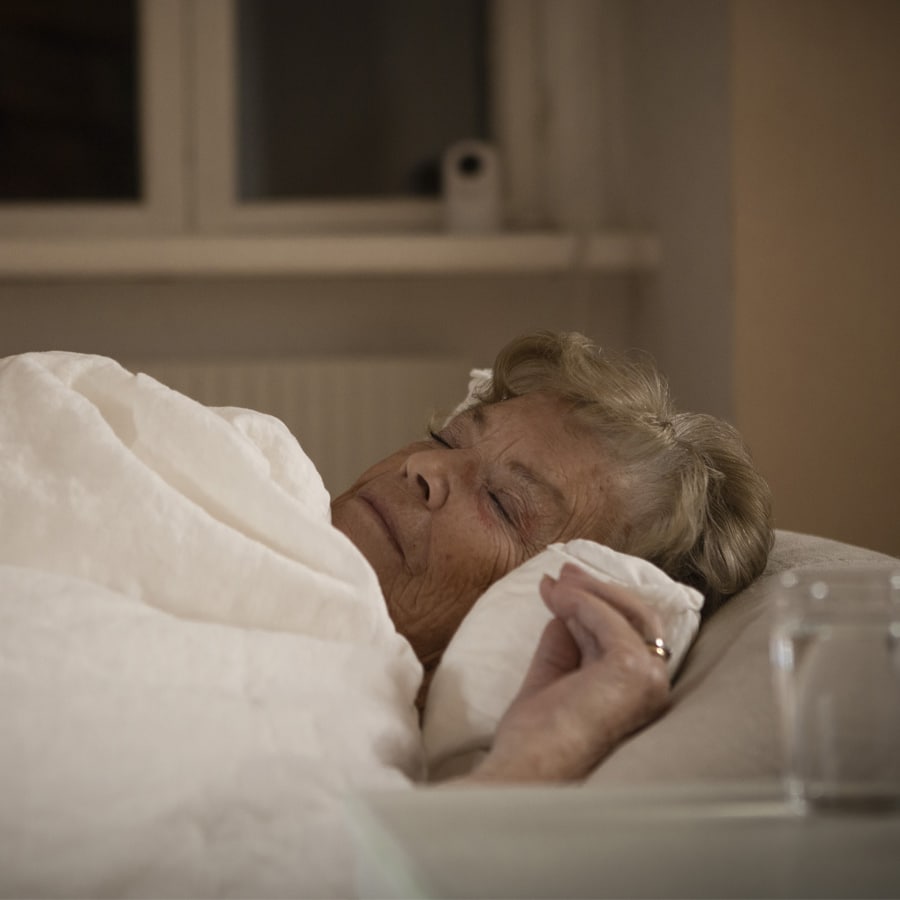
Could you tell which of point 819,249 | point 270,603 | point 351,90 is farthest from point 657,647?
point 351,90

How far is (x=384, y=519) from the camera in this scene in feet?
4.19

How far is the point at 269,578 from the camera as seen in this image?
0.97m

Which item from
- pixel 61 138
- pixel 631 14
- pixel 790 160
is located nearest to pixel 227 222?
pixel 61 138

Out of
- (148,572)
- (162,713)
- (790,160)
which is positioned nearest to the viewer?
(162,713)

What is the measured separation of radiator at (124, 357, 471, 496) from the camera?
3.25m

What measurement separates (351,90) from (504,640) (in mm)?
2700

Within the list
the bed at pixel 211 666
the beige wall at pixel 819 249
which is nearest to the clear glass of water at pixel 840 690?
the bed at pixel 211 666

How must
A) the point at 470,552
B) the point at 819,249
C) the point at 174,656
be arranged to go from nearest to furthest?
1. the point at 174,656
2. the point at 470,552
3. the point at 819,249

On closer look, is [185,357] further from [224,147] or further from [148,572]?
[148,572]

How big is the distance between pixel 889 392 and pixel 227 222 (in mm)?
1839

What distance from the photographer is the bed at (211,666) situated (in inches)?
30.1

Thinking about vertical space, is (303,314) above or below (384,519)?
above

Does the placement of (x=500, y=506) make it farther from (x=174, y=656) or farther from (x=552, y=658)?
(x=174, y=656)

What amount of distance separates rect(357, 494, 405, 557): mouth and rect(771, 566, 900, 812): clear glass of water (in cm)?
68
